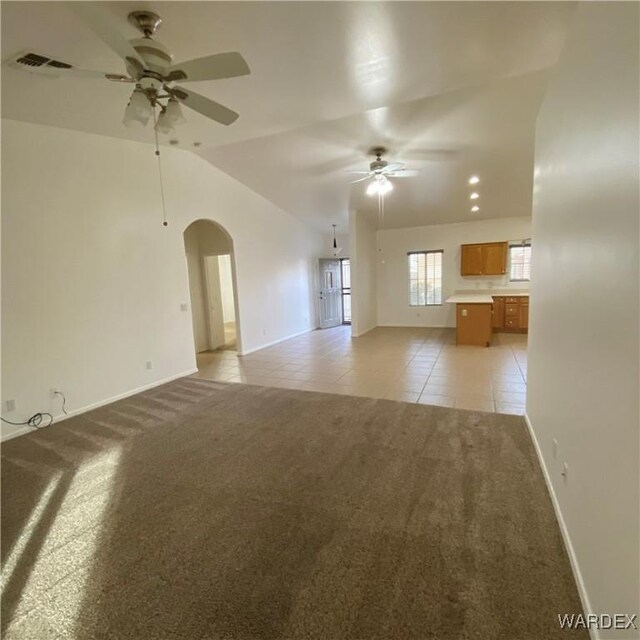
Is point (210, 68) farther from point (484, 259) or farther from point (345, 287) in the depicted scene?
point (345, 287)

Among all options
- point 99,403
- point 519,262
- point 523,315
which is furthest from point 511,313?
point 99,403

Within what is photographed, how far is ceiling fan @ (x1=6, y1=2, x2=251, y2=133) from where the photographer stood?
71.7 inches

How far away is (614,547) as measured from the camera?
1130 mm

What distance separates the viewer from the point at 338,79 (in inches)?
108

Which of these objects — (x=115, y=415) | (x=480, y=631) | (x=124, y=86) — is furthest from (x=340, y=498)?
(x=124, y=86)

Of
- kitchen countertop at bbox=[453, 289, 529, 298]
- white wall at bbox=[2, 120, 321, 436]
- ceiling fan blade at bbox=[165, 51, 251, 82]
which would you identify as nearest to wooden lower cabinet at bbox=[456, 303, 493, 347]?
kitchen countertop at bbox=[453, 289, 529, 298]

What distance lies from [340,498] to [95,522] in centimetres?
152

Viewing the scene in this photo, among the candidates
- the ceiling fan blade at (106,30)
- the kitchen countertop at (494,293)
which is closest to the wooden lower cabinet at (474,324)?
the kitchen countertop at (494,293)

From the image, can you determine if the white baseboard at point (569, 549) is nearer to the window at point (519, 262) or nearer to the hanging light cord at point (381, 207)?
the hanging light cord at point (381, 207)

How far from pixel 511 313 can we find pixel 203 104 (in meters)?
7.38

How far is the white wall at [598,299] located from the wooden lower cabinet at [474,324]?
4.54 m

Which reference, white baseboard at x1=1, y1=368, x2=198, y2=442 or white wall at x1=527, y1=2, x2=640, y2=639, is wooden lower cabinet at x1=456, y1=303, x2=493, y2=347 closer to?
white wall at x1=527, y1=2, x2=640, y2=639

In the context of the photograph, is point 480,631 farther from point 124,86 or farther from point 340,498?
point 124,86

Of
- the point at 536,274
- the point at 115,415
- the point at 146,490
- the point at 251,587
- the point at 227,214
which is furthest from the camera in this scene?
the point at 227,214
